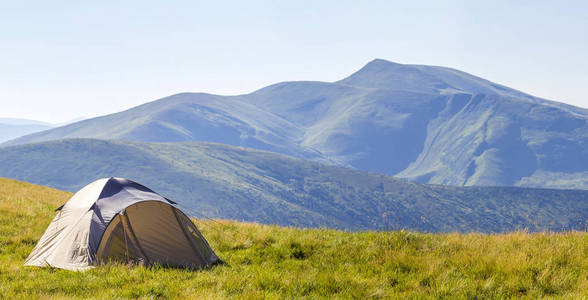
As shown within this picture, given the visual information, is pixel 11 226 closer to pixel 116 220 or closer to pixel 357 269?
pixel 116 220

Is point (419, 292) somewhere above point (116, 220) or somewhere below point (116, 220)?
below

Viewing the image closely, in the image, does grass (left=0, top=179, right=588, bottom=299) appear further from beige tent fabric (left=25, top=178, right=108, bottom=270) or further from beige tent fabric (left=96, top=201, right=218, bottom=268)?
beige tent fabric (left=96, top=201, right=218, bottom=268)

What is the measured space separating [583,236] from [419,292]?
21.8 ft

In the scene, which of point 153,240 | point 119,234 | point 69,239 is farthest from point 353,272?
point 69,239

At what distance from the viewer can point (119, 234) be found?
11.4 m

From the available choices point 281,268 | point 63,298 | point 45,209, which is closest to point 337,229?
point 281,268

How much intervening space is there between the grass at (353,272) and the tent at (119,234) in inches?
21.4

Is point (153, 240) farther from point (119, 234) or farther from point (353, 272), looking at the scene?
point (353, 272)

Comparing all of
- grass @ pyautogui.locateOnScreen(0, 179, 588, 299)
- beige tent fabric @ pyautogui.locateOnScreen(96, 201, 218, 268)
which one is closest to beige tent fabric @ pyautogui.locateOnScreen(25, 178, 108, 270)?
grass @ pyautogui.locateOnScreen(0, 179, 588, 299)

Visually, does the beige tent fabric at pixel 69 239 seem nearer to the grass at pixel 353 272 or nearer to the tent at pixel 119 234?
the tent at pixel 119 234

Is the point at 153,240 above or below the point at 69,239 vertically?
below

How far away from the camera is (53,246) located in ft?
37.4

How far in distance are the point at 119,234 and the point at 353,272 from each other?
565 centimetres

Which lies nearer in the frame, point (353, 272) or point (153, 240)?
point (353, 272)
